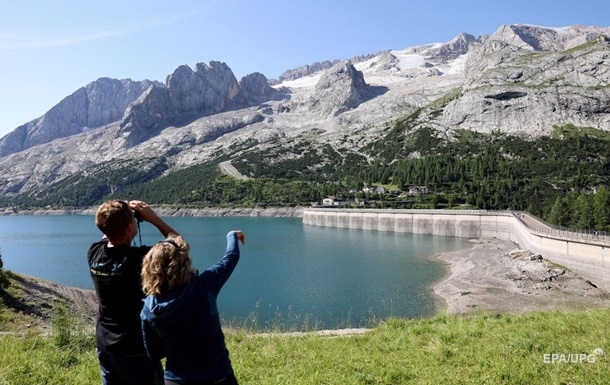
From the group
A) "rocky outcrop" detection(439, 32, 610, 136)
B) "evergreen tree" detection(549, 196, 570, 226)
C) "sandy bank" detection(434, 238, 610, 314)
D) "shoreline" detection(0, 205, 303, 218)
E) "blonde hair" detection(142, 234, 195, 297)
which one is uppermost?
"rocky outcrop" detection(439, 32, 610, 136)

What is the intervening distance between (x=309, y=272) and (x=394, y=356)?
39.2 m

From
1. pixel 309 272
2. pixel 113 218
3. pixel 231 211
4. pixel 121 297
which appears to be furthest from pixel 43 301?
pixel 231 211

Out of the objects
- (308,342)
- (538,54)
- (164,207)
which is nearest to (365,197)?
(164,207)

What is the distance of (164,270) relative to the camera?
3.23 meters

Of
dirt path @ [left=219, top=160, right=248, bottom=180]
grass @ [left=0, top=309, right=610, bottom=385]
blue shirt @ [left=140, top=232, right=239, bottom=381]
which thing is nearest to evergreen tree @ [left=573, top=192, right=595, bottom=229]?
grass @ [left=0, top=309, right=610, bottom=385]

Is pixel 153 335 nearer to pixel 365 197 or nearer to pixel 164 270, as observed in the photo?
pixel 164 270

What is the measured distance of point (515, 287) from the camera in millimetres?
35156

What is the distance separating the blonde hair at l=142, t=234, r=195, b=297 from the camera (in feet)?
10.6

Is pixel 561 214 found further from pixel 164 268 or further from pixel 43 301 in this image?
pixel 164 268

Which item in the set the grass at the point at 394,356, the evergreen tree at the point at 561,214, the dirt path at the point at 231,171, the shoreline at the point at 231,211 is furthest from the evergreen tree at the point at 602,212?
the dirt path at the point at 231,171

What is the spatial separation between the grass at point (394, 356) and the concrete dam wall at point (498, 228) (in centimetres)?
3391

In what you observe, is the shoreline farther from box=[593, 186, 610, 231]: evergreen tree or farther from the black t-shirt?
the black t-shirt

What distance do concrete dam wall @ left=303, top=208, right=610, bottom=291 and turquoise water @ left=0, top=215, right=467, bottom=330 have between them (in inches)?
201

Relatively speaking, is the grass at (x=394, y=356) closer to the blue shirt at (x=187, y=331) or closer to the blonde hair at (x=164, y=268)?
the blue shirt at (x=187, y=331)
